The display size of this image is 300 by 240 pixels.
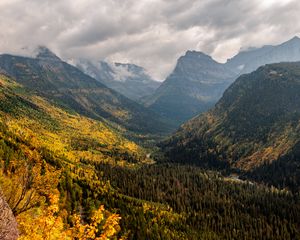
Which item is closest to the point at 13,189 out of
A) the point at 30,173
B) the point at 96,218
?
the point at 30,173

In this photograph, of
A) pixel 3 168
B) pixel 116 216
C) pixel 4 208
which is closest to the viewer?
pixel 4 208

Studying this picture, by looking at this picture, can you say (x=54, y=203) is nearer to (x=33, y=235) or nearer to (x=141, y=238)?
(x=33, y=235)

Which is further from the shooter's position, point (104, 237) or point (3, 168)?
point (3, 168)

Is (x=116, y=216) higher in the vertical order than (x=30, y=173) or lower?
lower

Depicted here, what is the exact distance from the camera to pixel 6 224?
2136 centimetres

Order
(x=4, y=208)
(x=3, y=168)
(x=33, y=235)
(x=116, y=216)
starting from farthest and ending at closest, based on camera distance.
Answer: (x=3, y=168) < (x=116, y=216) < (x=33, y=235) < (x=4, y=208)

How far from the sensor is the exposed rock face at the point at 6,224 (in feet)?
68.6

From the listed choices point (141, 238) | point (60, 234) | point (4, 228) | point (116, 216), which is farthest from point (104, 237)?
point (141, 238)

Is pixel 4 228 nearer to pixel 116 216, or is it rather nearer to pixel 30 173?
pixel 30 173

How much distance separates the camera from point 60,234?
26.1 m

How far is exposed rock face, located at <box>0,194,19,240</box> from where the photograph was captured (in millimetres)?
20922

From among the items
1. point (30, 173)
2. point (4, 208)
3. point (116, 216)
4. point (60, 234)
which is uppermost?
point (30, 173)

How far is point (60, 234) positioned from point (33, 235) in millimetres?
2646

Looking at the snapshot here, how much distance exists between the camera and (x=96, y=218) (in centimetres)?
2723
